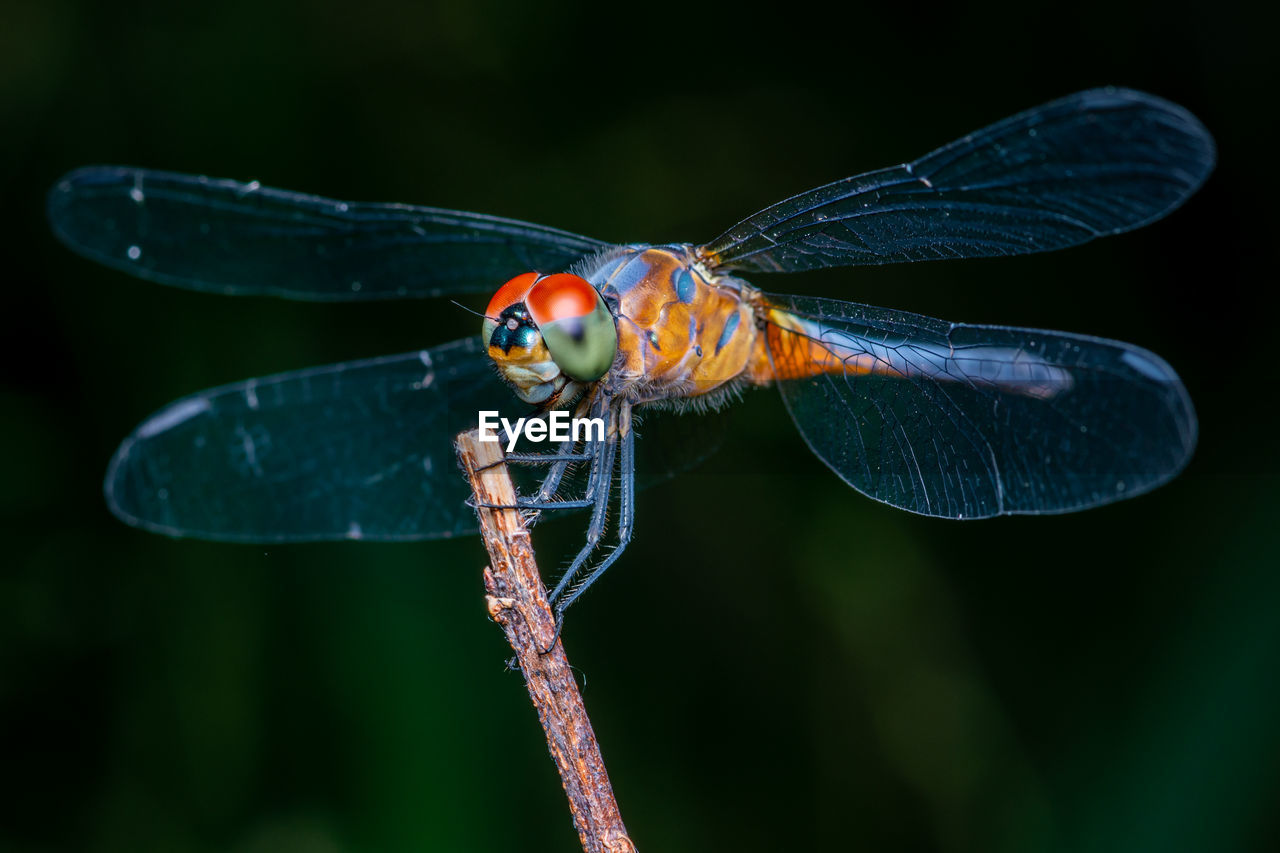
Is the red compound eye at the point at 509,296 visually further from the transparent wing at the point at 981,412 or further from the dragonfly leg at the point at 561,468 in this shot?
the transparent wing at the point at 981,412

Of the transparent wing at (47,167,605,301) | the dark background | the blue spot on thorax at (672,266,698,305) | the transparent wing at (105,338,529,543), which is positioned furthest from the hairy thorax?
the dark background

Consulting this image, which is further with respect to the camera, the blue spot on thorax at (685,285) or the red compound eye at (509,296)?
the blue spot on thorax at (685,285)

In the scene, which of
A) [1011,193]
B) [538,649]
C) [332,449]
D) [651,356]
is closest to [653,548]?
[332,449]

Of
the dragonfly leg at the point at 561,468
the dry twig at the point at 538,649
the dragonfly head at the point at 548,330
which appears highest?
the dragonfly head at the point at 548,330

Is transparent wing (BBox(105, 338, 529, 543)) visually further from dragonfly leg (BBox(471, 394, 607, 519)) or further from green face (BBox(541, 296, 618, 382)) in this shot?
green face (BBox(541, 296, 618, 382))

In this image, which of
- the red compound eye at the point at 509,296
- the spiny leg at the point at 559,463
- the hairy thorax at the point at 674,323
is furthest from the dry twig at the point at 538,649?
the hairy thorax at the point at 674,323

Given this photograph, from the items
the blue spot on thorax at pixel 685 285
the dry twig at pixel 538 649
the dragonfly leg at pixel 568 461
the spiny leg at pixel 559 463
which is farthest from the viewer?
the blue spot on thorax at pixel 685 285

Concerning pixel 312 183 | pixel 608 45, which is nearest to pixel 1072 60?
pixel 608 45
